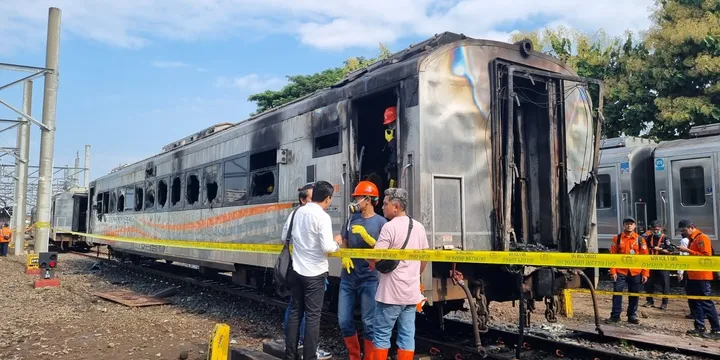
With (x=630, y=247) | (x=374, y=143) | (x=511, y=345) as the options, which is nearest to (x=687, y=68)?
(x=630, y=247)

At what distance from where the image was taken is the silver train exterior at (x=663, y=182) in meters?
11.4

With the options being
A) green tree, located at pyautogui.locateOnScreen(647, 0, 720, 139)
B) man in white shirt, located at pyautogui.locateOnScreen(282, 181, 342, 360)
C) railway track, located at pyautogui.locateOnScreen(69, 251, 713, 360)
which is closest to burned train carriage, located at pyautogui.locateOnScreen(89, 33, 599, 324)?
railway track, located at pyautogui.locateOnScreen(69, 251, 713, 360)

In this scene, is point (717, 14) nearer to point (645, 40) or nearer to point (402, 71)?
point (645, 40)

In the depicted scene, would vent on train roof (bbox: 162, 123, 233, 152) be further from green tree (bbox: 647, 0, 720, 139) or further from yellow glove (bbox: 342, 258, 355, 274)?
green tree (bbox: 647, 0, 720, 139)

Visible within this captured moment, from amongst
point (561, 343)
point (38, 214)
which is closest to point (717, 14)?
point (561, 343)

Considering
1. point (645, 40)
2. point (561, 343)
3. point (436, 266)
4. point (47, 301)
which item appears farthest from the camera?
point (645, 40)

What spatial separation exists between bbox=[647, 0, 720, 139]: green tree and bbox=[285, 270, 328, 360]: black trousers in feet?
48.7

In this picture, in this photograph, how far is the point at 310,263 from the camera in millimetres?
4938

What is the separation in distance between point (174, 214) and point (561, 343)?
808cm

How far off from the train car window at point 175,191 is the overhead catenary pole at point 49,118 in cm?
641

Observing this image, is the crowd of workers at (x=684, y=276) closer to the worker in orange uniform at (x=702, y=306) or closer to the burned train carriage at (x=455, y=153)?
the worker in orange uniform at (x=702, y=306)

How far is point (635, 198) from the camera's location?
42.0ft

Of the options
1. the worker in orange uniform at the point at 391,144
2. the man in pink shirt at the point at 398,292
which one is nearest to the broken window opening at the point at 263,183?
the worker in orange uniform at the point at 391,144

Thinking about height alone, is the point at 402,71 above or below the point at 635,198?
above
